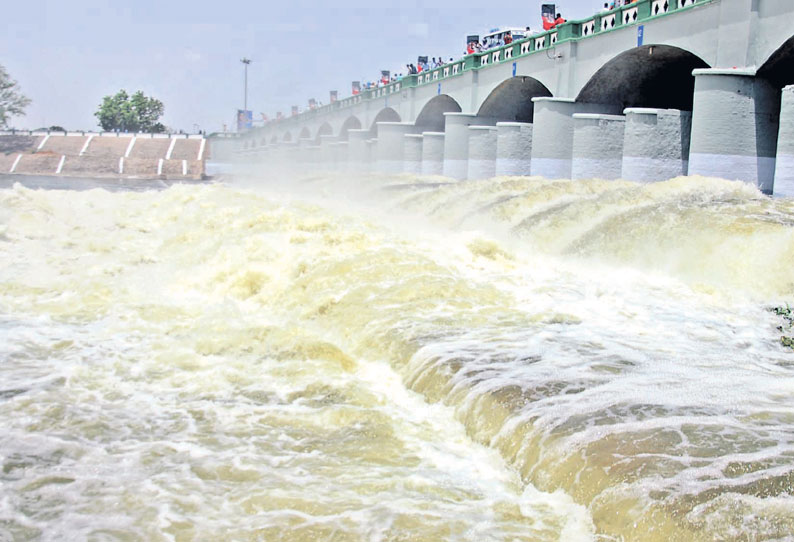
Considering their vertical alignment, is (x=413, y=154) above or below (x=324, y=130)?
below

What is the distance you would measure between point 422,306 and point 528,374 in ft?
9.19

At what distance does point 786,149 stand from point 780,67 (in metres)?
2.78

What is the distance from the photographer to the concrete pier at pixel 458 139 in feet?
99.4

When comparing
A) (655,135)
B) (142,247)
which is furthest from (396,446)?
(655,135)

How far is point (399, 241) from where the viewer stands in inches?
524

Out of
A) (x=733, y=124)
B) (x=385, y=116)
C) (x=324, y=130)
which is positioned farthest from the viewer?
(x=324, y=130)

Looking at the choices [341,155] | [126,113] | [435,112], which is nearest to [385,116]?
[341,155]

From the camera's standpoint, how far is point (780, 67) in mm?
16141

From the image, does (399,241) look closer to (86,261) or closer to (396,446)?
(86,261)

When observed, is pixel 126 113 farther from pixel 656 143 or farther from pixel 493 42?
pixel 656 143

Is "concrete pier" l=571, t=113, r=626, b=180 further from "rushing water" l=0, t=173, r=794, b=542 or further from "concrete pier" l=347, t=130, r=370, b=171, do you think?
"concrete pier" l=347, t=130, r=370, b=171

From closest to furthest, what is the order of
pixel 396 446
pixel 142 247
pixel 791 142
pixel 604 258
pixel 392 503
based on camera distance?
pixel 392 503 → pixel 396 446 → pixel 604 258 → pixel 791 142 → pixel 142 247

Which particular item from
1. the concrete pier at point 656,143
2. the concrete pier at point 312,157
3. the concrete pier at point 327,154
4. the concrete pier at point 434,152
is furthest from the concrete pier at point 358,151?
the concrete pier at point 656,143

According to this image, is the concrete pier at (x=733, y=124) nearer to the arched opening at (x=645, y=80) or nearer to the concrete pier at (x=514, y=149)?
the arched opening at (x=645, y=80)
